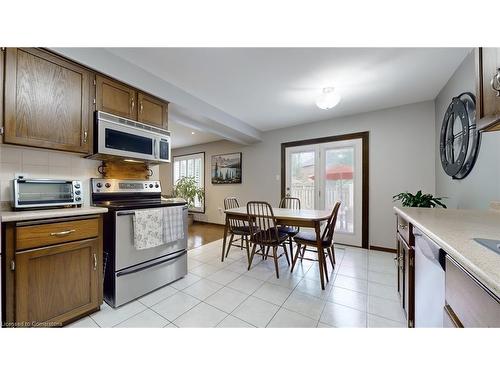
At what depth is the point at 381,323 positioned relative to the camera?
1.49m

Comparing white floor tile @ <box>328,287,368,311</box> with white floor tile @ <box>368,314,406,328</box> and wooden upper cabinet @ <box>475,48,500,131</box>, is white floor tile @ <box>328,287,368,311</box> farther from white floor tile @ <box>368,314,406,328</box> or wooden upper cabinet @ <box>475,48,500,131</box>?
wooden upper cabinet @ <box>475,48,500,131</box>

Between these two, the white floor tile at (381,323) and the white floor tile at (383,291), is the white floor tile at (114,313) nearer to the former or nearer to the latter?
the white floor tile at (381,323)

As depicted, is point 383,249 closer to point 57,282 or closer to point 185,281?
point 185,281

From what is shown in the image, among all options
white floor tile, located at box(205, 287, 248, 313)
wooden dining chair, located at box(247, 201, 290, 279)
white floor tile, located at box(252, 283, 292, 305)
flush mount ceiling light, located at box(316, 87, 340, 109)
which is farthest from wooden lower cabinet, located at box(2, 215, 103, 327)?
flush mount ceiling light, located at box(316, 87, 340, 109)

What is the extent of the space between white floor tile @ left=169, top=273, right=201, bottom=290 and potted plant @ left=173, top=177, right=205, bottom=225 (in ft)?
10.6

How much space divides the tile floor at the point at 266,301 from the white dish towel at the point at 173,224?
523 mm

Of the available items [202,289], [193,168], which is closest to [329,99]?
[202,289]

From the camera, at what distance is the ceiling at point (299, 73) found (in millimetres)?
1798

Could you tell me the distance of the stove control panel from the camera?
1939mm

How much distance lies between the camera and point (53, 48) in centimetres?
148

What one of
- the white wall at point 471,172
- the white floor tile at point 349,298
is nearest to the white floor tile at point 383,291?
the white floor tile at point 349,298
